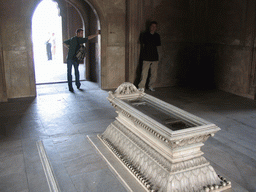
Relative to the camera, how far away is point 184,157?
3.00 meters

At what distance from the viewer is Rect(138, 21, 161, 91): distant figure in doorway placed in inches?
298

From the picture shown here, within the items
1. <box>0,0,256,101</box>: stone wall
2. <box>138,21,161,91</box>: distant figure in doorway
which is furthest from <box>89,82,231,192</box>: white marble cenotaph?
<box>0,0,256,101</box>: stone wall

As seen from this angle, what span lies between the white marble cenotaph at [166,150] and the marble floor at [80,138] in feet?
1.02

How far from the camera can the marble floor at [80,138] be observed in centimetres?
325

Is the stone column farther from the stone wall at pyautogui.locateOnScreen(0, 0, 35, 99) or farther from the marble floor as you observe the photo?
the stone wall at pyautogui.locateOnScreen(0, 0, 35, 99)

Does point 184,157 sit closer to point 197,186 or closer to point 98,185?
point 197,186

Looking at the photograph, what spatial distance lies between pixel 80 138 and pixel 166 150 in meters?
1.87

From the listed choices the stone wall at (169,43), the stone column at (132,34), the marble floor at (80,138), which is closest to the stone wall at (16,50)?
the stone wall at (169,43)

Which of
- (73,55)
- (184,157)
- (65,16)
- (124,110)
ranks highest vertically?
(65,16)

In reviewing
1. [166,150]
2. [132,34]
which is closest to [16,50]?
[132,34]

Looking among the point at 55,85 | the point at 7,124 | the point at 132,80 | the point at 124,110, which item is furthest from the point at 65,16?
the point at 124,110

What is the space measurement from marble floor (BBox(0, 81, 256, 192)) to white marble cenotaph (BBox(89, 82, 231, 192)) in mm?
312

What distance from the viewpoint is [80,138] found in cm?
445

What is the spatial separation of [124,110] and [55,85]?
16.6ft
